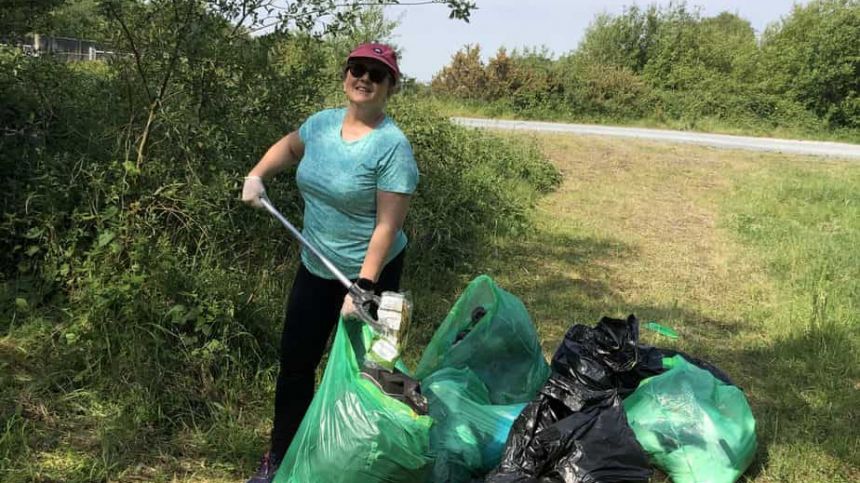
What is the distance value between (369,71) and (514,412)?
4.75 ft

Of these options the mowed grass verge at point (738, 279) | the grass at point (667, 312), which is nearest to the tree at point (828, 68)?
the mowed grass verge at point (738, 279)

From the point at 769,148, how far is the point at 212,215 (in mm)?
15911

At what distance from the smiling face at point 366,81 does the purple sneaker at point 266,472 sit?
1343 millimetres

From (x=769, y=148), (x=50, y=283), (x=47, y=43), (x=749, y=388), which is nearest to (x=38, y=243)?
(x=50, y=283)

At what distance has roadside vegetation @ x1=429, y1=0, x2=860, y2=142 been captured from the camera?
71.7ft

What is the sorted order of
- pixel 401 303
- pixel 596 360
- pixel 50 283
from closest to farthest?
1. pixel 401 303
2. pixel 596 360
3. pixel 50 283

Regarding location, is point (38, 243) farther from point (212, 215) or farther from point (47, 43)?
point (47, 43)

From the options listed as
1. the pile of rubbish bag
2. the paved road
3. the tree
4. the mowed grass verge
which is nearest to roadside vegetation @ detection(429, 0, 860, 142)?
the tree

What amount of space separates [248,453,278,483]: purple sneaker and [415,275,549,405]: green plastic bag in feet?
2.31

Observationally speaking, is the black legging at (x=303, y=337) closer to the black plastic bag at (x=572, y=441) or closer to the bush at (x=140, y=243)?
the bush at (x=140, y=243)

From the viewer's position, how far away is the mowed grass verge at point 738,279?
3.28m

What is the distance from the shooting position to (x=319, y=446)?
6.78 feet

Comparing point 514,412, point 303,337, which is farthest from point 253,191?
point 514,412

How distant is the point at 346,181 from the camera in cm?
209
